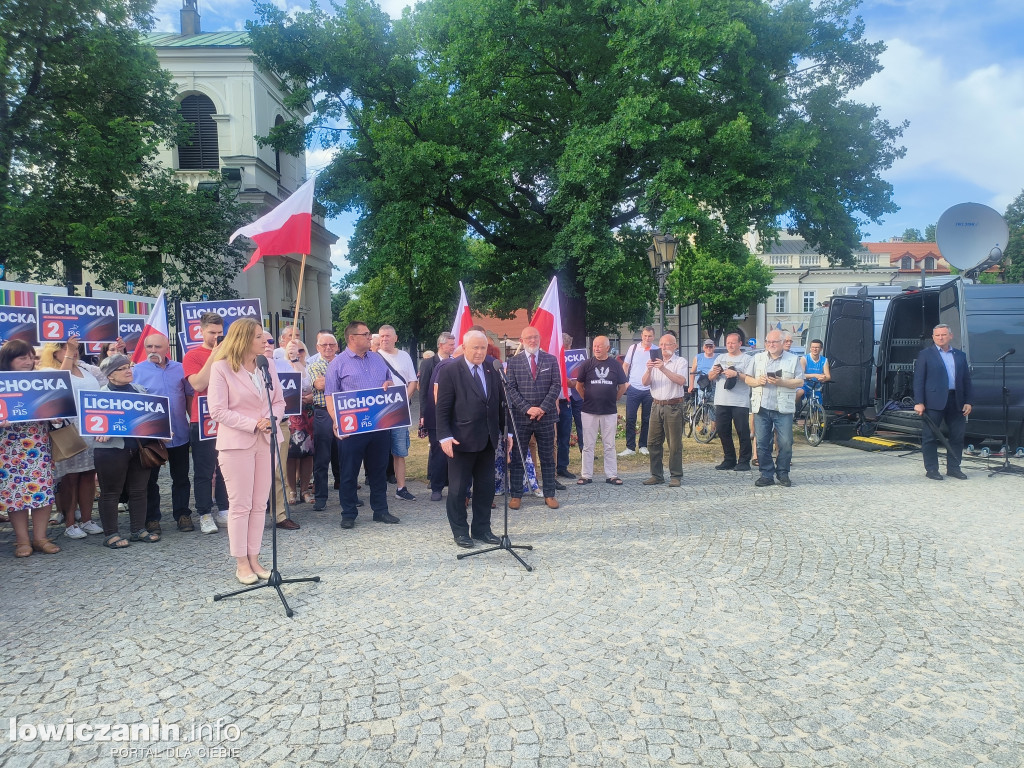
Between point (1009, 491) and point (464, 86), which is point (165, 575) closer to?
point (1009, 491)

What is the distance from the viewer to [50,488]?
6.29m

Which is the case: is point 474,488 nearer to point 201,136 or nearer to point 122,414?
point 122,414

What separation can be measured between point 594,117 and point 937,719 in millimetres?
18733

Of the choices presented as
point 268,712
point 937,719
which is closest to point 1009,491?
point 937,719

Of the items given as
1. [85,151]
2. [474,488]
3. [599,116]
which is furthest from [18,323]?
[599,116]

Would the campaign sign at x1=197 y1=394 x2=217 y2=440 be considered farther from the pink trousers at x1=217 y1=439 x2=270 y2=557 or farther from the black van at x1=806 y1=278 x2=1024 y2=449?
the black van at x1=806 y1=278 x2=1024 y2=449

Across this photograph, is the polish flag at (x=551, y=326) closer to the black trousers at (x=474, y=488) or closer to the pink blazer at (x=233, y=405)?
the black trousers at (x=474, y=488)

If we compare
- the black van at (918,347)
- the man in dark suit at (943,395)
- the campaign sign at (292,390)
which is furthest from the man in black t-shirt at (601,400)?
the black van at (918,347)

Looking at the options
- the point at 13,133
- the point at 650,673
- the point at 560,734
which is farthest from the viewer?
the point at 13,133

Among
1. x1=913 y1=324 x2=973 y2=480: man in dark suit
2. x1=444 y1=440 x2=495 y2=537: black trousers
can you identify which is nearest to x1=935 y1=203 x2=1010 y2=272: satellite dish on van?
x1=913 y1=324 x2=973 y2=480: man in dark suit

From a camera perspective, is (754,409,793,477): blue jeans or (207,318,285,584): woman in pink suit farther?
(754,409,793,477): blue jeans

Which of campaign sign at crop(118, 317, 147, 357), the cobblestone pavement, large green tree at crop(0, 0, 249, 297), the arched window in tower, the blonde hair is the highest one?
the arched window in tower

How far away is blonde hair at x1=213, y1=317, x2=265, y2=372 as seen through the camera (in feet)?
17.1

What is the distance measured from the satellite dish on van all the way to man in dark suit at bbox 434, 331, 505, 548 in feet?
30.8
